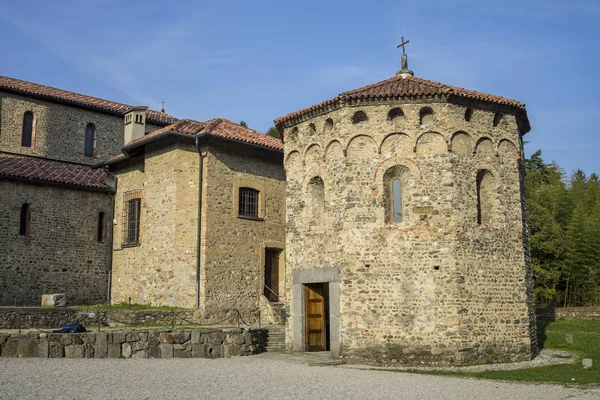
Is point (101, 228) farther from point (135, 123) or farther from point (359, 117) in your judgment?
point (359, 117)

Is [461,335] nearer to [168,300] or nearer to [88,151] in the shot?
[168,300]

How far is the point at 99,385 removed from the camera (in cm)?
990

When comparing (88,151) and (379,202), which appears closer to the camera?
(379,202)

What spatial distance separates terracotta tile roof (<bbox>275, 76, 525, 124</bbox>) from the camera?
1495cm

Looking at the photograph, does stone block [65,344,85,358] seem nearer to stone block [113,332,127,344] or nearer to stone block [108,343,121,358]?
stone block [108,343,121,358]

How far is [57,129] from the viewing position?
88.5 feet

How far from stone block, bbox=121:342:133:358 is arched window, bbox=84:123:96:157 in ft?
52.8

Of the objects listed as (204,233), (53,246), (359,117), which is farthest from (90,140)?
(359,117)

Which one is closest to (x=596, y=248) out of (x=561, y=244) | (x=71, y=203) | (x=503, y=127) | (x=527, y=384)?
(x=561, y=244)

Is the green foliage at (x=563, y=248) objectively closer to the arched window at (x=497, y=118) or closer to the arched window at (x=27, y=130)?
the arched window at (x=497, y=118)

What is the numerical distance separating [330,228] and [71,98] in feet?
59.8

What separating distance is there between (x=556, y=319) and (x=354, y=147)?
15.3 m

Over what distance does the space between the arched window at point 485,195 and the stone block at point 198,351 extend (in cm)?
845

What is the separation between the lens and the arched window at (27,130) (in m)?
26.2
